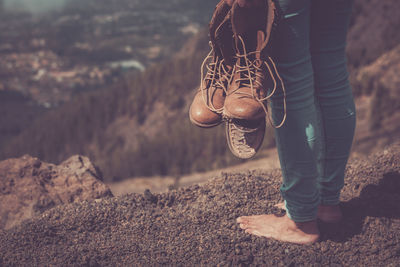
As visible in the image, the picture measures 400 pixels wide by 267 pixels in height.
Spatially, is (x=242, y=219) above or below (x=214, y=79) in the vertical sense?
below

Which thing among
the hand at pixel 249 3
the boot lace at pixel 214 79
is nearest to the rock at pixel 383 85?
the boot lace at pixel 214 79

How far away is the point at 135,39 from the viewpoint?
12094cm

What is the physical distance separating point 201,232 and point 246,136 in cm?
76

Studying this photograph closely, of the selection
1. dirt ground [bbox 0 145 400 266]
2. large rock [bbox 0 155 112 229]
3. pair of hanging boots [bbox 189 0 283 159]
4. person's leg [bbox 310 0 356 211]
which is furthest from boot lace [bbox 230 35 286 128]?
large rock [bbox 0 155 112 229]

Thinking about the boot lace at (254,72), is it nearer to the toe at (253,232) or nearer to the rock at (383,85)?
the toe at (253,232)

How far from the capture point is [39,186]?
2.96 metres

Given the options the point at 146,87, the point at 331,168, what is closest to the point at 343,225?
the point at 331,168

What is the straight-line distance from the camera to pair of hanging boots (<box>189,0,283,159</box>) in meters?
1.46

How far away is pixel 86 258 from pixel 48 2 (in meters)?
212

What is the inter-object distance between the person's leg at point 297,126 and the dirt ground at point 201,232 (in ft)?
0.44

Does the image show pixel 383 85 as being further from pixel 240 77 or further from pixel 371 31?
pixel 371 31

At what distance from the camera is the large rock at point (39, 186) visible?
2.80 metres

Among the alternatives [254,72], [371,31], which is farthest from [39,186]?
[371,31]

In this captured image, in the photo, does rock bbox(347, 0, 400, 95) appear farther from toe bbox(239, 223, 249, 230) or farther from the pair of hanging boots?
the pair of hanging boots
